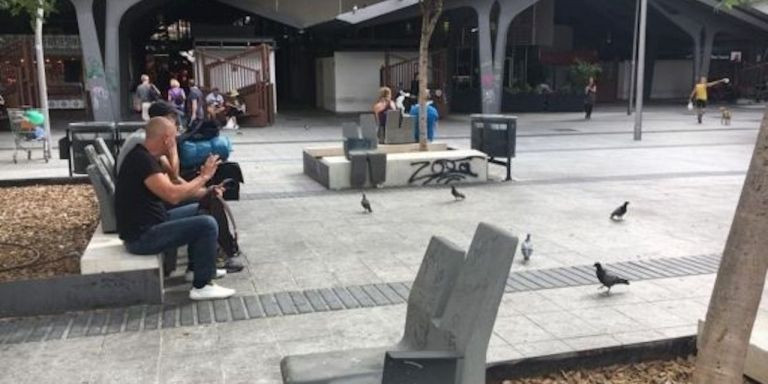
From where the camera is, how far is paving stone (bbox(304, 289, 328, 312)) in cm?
518

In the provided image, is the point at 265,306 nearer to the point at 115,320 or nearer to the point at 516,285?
the point at 115,320

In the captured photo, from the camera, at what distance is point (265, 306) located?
5230 mm

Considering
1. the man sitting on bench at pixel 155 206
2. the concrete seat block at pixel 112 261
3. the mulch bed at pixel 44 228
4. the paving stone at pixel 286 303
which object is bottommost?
the paving stone at pixel 286 303

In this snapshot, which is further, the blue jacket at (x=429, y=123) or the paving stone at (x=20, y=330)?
the blue jacket at (x=429, y=123)

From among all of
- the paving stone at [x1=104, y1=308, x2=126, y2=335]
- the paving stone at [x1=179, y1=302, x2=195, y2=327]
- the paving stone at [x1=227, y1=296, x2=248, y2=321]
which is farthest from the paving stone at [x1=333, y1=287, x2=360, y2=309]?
the paving stone at [x1=104, y1=308, x2=126, y2=335]

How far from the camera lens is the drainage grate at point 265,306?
4738 mm

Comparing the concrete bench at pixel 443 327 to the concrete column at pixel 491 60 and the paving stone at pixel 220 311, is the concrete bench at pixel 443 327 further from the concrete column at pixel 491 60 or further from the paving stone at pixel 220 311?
the concrete column at pixel 491 60

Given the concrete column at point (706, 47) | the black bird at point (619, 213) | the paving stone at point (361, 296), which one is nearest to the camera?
the paving stone at point (361, 296)

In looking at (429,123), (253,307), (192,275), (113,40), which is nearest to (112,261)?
(192,275)

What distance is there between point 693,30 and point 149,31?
92.0 ft

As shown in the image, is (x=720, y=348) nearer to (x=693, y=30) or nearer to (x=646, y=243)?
(x=646, y=243)

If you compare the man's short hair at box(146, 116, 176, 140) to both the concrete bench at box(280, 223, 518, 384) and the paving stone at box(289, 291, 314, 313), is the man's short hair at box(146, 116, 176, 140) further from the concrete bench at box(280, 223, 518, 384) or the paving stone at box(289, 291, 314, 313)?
the concrete bench at box(280, 223, 518, 384)

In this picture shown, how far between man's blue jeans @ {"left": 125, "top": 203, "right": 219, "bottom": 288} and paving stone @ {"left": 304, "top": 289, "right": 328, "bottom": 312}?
75cm

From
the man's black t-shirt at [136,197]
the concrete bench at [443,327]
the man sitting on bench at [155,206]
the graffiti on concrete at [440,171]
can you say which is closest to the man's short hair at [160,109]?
the man sitting on bench at [155,206]
